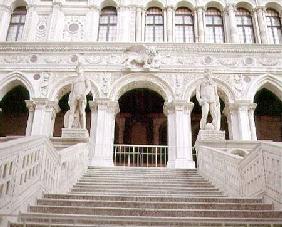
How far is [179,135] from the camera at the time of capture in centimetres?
1563

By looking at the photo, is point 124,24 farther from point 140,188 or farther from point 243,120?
point 140,188

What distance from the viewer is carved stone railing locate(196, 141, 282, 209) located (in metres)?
6.14

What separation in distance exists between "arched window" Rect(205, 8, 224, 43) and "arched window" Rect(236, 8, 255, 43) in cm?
92

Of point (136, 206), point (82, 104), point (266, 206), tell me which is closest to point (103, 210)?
point (136, 206)

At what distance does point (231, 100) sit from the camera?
16453mm

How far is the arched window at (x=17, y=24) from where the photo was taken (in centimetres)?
1872

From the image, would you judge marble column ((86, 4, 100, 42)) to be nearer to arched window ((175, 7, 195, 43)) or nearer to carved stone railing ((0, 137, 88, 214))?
arched window ((175, 7, 195, 43))

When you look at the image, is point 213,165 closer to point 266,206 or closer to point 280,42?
point 266,206

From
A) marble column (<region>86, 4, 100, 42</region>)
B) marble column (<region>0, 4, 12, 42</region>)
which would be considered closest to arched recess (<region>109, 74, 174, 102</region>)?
marble column (<region>86, 4, 100, 42</region>)

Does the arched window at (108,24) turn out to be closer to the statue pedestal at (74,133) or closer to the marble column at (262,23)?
the marble column at (262,23)

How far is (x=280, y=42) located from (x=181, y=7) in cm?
547

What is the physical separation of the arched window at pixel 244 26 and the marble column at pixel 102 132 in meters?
7.70

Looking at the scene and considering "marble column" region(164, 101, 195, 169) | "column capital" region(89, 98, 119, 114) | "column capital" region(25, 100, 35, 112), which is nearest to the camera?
"marble column" region(164, 101, 195, 169)

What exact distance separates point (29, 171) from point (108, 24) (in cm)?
1406
